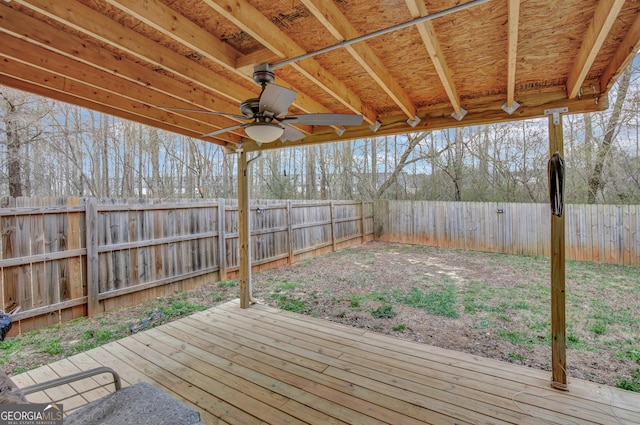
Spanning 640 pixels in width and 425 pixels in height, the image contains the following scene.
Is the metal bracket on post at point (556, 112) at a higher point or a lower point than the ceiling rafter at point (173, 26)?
lower

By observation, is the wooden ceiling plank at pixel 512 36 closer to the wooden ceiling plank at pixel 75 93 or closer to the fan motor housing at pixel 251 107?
the fan motor housing at pixel 251 107

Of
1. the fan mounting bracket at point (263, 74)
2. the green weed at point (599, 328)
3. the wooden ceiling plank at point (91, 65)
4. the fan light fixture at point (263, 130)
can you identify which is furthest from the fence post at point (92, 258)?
the green weed at point (599, 328)

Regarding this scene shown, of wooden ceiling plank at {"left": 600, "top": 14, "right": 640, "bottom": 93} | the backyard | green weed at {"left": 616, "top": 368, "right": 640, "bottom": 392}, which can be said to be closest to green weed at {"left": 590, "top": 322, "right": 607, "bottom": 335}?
the backyard

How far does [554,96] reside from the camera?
226 centimetres

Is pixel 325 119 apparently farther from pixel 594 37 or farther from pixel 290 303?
pixel 290 303

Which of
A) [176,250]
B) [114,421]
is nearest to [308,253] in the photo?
[176,250]

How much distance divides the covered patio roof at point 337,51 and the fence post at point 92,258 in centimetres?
155

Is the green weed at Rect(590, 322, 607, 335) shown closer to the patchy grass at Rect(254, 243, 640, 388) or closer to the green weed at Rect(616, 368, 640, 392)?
the patchy grass at Rect(254, 243, 640, 388)

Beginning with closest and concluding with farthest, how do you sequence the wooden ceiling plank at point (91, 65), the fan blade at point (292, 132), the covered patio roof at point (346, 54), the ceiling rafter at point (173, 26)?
the ceiling rafter at point (173, 26)
the covered patio roof at point (346, 54)
the wooden ceiling plank at point (91, 65)
the fan blade at point (292, 132)

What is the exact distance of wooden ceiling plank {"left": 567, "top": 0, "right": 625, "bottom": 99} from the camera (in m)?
1.28

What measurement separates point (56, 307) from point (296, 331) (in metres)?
2.78

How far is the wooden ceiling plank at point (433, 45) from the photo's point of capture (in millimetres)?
1325

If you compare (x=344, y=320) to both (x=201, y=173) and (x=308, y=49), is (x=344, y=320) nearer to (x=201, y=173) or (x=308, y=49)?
(x=308, y=49)

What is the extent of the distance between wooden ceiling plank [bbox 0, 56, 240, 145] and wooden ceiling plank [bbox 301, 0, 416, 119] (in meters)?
1.95
